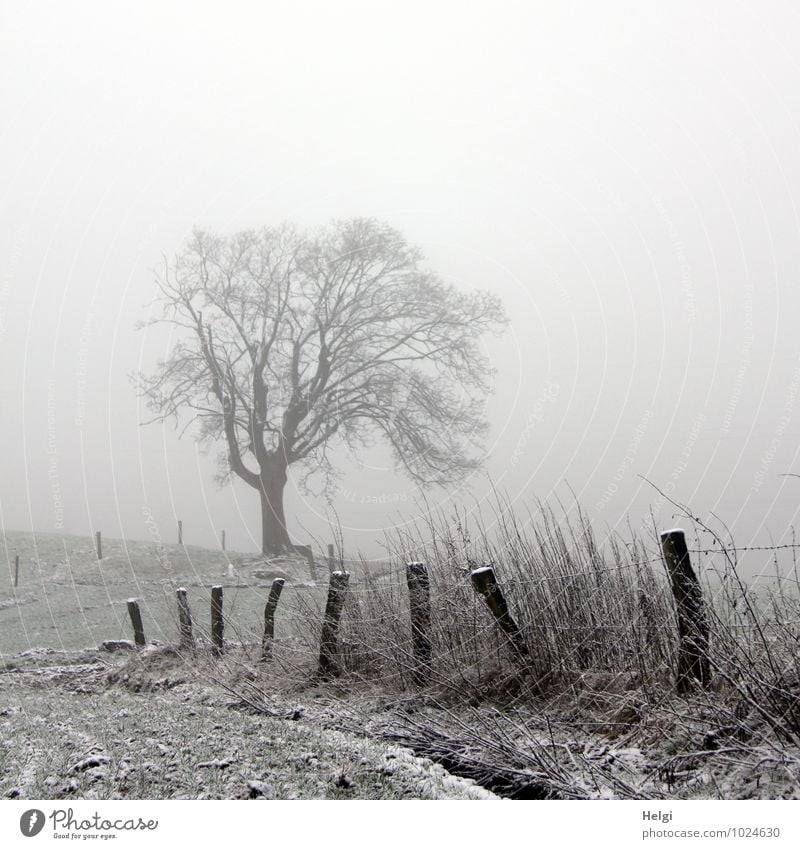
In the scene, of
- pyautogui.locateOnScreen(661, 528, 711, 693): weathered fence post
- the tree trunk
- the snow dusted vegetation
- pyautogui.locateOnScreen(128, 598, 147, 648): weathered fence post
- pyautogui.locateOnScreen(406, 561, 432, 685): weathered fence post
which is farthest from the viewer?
the tree trunk

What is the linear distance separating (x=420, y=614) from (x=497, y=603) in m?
0.83

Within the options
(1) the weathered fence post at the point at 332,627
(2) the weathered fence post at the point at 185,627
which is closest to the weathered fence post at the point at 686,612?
(1) the weathered fence post at the point at 332,627

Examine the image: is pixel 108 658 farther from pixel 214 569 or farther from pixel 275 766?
pixel 214 569

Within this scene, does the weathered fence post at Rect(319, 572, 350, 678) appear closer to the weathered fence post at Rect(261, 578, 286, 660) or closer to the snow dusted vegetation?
the snow dusted vegetation

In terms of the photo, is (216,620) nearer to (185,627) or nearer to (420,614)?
(185,627)

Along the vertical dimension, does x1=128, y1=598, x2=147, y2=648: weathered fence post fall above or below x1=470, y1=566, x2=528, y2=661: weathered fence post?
below

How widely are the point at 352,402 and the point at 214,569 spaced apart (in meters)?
Result: 5.15

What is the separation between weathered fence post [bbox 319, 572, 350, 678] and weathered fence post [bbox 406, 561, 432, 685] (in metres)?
0.80

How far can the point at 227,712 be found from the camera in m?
5.68

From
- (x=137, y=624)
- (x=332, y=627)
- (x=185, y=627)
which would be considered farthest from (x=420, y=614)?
(x=137, y=624)

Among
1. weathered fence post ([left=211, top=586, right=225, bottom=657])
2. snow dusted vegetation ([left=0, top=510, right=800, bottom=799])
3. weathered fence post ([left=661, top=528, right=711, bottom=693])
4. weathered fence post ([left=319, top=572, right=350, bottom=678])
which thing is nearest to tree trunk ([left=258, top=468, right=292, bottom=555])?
weathered fence post ([left=211, top=586, right=225, bottom=657])

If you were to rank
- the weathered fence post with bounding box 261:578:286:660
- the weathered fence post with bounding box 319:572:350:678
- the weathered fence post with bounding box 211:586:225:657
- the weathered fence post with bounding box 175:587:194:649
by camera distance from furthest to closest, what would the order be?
the weathered fence post with bounding box 211:586:225:657
the weathered fence post with bounding box 175:587:194:649
the weathered fence post with bounding box 261:578:286:660
the weathered fence post with bounding box 319:572:350:678

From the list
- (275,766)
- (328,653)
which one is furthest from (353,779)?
(328,653)

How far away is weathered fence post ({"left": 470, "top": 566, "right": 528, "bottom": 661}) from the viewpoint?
516cm
